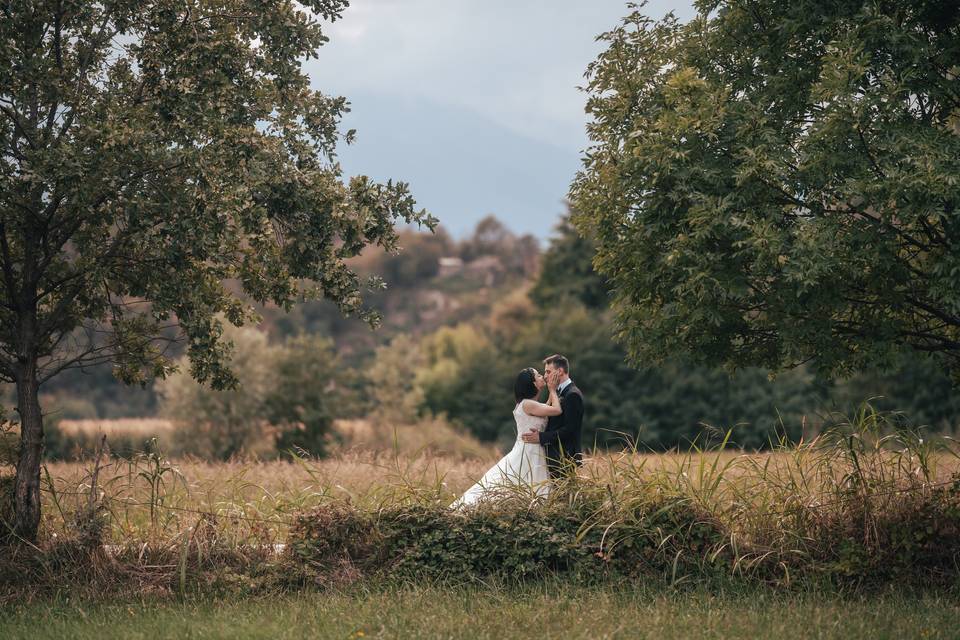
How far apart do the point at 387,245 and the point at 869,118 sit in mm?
5483

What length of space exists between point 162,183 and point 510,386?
129ft

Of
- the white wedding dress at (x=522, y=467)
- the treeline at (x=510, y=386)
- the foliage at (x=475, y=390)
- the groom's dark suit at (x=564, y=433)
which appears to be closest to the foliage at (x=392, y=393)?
the treeline at (x=510, y=386)

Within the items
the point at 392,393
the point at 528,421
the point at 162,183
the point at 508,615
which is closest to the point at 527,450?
the point at 528,421

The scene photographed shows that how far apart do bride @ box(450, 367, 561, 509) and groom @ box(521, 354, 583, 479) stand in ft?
0.28

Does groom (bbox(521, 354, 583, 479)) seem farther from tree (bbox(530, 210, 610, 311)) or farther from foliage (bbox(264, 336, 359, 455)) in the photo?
tree (bbox(530, 210, 610, 311))

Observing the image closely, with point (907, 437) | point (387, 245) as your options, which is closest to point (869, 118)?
point (907, 437)

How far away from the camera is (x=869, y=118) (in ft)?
30.6

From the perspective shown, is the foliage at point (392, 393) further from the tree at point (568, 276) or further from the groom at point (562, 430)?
the groom at point (562, 430)

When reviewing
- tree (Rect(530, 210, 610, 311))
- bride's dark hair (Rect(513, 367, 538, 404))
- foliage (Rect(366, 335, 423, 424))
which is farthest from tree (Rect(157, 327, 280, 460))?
bride's dark hair (Rect(513, 367, 538, 404))

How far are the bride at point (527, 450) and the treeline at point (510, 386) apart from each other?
12902 mm

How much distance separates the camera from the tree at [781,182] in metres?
9.09

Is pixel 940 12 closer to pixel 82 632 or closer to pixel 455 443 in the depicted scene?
pixel 82 632

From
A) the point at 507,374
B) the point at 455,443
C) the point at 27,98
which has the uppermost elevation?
the point at 27,98

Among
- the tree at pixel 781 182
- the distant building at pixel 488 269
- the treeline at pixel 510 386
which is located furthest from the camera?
the distant building at pixel 488 269
